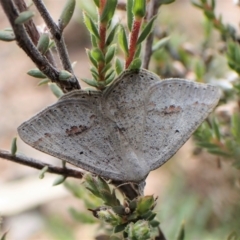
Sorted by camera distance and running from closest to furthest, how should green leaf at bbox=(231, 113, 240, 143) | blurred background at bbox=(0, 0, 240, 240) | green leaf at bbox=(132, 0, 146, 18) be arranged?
green leaf at bbox=(132, 0, 146, 18) < green leaf at bbox=(231, 113, 240, 143) < blurred background at bbox=(0, 0, 240, 240)

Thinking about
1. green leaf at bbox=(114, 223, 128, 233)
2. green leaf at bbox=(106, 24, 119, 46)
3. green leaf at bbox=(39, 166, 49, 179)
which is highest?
green leaf at bbox=(106, 24, 119, 46)

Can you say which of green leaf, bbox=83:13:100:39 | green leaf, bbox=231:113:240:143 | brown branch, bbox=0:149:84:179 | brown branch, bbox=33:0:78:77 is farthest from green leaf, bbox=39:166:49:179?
green leaf, bbox=231:113:240:143

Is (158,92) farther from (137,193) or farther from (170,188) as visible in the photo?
(170,188)

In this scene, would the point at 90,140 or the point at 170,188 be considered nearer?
the point at 90,140

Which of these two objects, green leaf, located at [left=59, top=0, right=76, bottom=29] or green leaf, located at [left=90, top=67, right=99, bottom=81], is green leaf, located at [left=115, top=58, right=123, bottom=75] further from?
green leaf, located at [left=59, top=0, right=76, bottom=29]

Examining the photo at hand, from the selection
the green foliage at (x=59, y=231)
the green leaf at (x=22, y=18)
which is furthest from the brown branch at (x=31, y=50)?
the green foliage at (x=59, y=231)

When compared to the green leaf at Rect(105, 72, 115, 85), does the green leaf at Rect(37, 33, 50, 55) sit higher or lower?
higher

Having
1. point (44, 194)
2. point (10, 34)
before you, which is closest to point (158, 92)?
point (10, 34)
